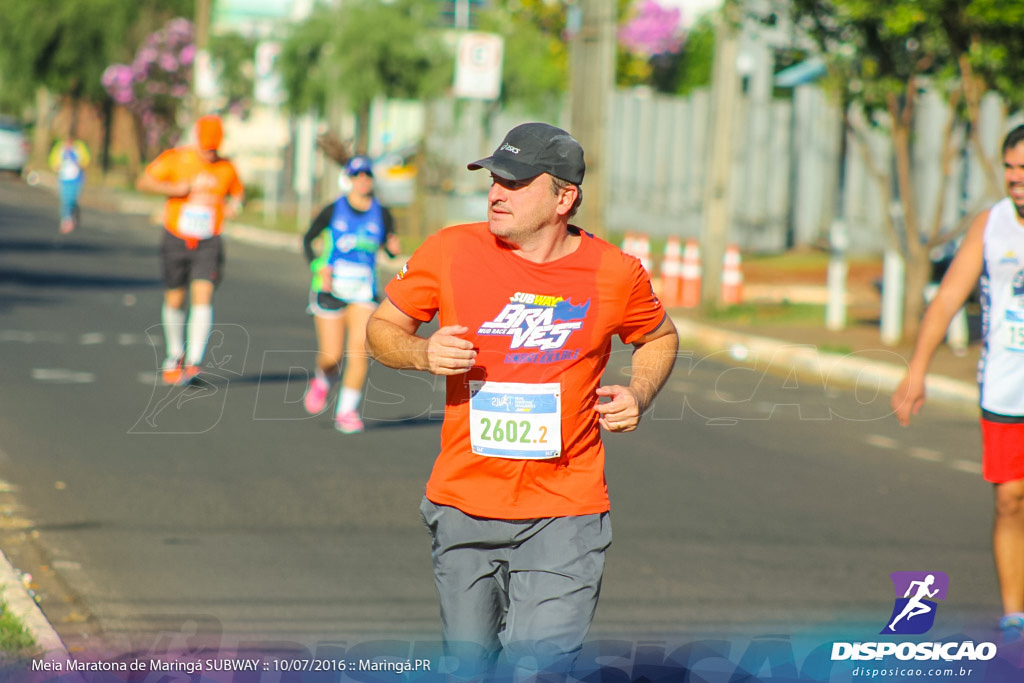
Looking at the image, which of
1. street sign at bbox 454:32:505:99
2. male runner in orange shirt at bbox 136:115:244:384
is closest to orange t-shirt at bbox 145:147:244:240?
male runner in orange shirt at bbox 136:115:244:384

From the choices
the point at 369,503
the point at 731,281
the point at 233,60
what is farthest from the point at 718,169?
the point at 233,60

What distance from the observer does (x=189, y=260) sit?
12.8 metres

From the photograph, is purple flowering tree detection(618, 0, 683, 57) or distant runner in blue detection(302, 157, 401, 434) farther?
purple flowering tree detection(618, 0, 683, 57)

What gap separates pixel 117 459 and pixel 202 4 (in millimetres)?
37260

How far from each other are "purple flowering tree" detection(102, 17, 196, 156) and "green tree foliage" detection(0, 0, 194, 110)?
201 inches

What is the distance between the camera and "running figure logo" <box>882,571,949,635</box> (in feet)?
21.2

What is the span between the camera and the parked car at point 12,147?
180 feet

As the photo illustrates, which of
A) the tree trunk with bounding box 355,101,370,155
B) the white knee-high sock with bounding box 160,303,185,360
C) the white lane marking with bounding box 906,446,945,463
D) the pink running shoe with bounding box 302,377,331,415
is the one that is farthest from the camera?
the tree trunk with bounding box 355,101,370,155

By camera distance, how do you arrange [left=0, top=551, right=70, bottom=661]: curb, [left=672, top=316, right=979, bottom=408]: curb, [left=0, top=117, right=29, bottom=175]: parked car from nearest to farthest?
1. [left=0, top=551, right=70, bottom=661]: curb
2. [left=672, top=316, right=979, bottom=408]: curb
3. [left=0, top=117, right=29, bottom=175]: parked car

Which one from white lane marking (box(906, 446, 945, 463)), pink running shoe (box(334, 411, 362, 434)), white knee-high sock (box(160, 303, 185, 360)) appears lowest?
white lane marking (box(906, 446, 945, 463))

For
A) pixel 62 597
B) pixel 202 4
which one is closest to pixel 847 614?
pixel 62 597

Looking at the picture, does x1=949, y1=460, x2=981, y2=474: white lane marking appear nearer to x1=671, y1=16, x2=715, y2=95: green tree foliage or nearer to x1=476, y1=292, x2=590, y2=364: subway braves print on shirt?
x1=476, y1=292, x2=590, y2=364: subway braves print on shirt

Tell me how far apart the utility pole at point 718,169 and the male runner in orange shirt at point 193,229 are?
8.44 m

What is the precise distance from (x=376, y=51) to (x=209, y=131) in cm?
2312
